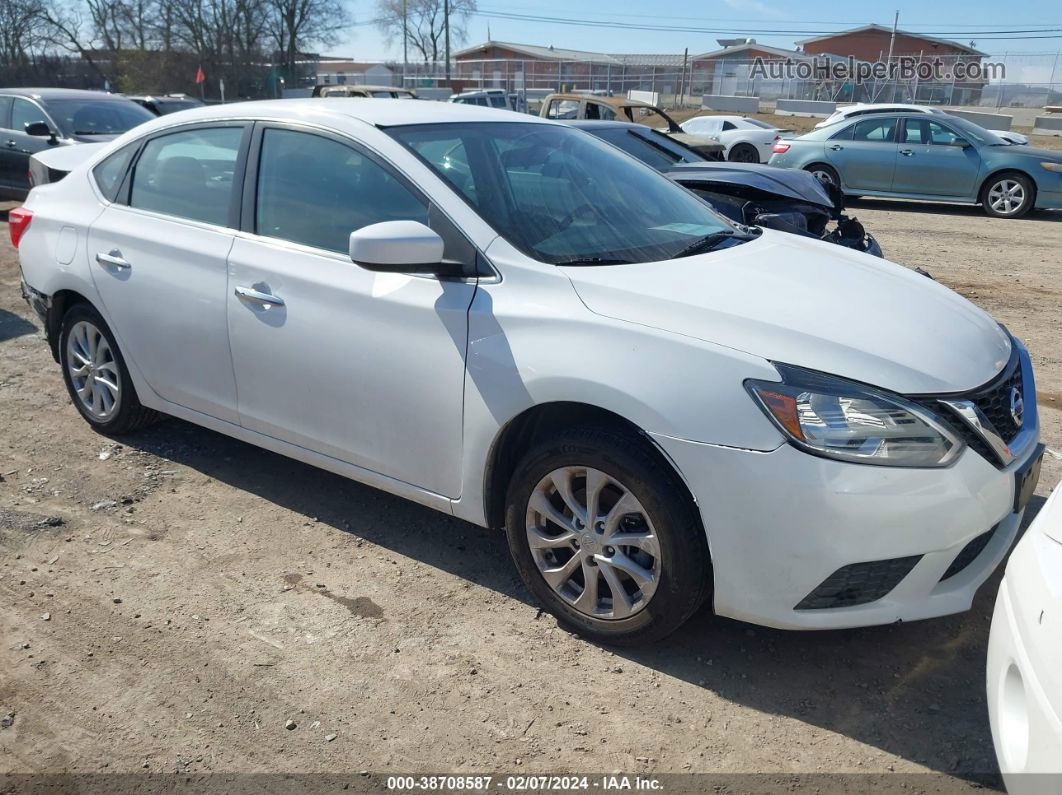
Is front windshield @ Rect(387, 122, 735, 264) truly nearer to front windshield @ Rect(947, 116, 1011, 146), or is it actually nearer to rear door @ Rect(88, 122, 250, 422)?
rear door @ Rect(88, 122, 250, 422)

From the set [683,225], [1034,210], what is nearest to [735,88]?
[1034,210]

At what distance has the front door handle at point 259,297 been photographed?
3576mm

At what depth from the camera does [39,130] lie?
11.1m

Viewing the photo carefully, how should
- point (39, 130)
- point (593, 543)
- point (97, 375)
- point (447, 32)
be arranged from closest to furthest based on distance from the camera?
1. point (593, 543)
2. point (97, 375)
3. point (39, 130)
4. point (447, 32)

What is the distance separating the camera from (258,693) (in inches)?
113

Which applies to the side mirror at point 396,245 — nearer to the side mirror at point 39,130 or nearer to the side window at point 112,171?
the side window at point 112,171

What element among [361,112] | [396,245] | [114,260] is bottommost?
[114,260]

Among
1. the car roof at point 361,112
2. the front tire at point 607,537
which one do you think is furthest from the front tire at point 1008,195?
the front tire at point 607,537

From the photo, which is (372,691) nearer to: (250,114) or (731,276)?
(731,276)

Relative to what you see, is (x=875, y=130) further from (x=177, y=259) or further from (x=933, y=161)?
(x=177, y=259)

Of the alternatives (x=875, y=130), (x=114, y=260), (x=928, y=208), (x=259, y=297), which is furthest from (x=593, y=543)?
(x=928, y=208)

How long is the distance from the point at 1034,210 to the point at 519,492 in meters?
13.3

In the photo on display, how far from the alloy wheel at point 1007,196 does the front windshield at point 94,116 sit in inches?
466

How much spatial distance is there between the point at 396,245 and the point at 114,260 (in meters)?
1.92
